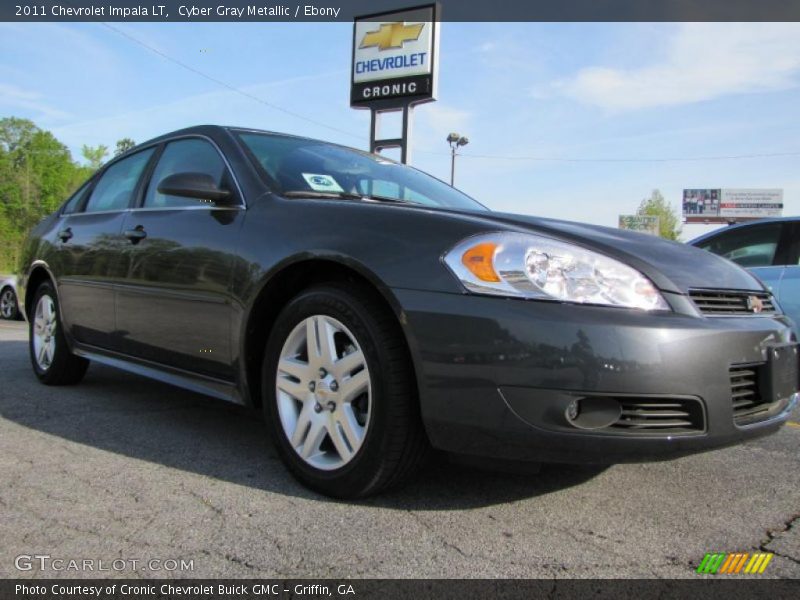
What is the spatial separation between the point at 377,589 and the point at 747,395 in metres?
1.37

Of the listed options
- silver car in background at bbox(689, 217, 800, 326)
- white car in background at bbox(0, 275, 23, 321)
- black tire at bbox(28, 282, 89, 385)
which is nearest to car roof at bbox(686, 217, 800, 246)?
silver car in background at bbox(689, 217, 800, 326)

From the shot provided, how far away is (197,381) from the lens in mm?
3000

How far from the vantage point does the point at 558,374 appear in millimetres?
1978

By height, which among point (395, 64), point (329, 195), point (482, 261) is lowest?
point (482, 261)

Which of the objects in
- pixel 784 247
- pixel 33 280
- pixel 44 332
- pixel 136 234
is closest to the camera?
pixel 136 234

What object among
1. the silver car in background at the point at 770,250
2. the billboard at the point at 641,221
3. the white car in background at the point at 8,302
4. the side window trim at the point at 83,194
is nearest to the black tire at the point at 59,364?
the side window trim at the point at 83,194

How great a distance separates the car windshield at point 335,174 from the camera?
301cm

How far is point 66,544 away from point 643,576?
169 cm

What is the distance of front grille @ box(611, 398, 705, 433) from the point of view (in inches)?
79.7

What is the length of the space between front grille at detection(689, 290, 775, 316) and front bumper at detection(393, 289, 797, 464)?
101 millimetres

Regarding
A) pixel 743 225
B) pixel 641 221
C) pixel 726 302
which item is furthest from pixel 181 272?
pixel 641 221

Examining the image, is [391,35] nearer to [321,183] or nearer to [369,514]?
[321,183]

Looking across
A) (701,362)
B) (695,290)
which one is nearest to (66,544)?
(701,362)

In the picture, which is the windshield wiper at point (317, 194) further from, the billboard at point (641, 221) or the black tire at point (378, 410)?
the billboard at point (641, 221)
